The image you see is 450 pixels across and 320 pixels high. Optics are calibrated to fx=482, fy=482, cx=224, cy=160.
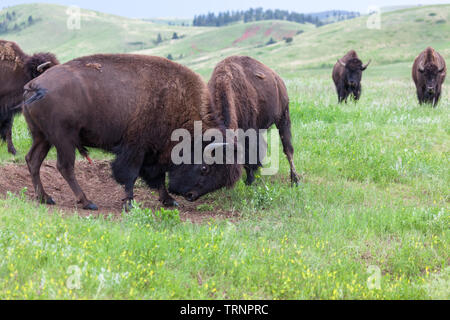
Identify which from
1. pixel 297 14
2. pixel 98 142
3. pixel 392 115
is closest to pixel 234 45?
pixel 297 14

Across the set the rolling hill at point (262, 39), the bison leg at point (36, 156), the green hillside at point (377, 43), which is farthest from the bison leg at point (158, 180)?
the green hillside at point (377, 43)

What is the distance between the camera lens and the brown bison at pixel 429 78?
15109 mm

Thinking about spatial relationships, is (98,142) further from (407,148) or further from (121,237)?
(407,148)

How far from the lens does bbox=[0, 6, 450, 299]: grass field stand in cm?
396

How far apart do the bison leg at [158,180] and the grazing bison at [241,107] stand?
0.22 m

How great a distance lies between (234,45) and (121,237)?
88488 millimetres

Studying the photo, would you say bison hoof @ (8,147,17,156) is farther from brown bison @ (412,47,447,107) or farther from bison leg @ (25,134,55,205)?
brown bison @ (412,47,447,107)

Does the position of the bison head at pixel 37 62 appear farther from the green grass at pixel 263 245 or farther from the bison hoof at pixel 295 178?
the bison hoof at pixel 295 178

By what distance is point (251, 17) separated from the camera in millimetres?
141000

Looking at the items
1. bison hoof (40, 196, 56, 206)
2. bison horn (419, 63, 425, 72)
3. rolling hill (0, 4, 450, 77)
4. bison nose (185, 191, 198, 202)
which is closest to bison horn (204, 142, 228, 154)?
bison nose (185, 191, 198, 202)

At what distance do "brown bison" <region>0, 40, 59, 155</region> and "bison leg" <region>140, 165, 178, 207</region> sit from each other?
328cm

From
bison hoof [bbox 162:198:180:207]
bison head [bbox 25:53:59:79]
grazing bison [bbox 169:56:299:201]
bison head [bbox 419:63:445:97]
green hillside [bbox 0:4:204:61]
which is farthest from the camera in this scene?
green hillside [bbox 0:4:204:61]

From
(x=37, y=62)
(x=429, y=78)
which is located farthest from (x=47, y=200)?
(x=429, y=78)

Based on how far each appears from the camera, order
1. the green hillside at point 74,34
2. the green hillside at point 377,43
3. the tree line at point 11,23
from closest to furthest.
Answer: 1. the green hillside at point 377,43
2. the green hillside at point 74,34
3. the tree line at point 11,23
